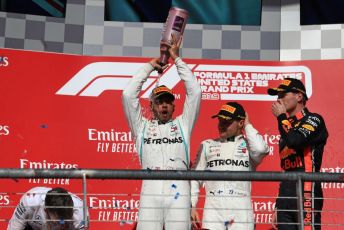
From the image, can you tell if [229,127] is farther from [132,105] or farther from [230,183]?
[132,105]

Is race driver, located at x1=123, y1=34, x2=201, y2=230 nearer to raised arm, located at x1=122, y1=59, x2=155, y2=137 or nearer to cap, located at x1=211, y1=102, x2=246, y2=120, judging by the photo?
raised arm, located at x1=122, y1=59, x2=155, y2=137

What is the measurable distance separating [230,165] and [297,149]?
1.73ft

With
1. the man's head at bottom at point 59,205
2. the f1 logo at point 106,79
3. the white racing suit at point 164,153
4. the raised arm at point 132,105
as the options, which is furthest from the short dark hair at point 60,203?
the f1 logo at point 106,79

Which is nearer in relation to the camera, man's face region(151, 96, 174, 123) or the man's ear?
man's face region(151, 96, 174, 123)

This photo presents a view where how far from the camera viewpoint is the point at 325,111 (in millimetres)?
6582

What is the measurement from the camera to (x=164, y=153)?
508 centimetres

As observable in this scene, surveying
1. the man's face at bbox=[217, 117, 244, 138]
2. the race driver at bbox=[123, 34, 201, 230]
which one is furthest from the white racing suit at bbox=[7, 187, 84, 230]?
the man's face at bbox=[217, 117, 244, 138]

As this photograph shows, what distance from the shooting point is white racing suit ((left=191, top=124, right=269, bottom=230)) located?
5.07 meters

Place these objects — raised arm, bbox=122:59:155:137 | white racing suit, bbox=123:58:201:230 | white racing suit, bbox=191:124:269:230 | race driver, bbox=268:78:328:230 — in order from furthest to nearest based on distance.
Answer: raised arm, bbox=122:59:155:137
white racing suit, bbox=191:124:269:230
white racing suit, bbox=123:58:201:230
race driver, bbox=268:78:328:230

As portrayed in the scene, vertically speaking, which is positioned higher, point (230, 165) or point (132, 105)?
point (132, 105)

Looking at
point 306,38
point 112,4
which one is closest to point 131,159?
point 112,4

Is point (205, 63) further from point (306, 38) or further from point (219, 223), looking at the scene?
point (219, 223)

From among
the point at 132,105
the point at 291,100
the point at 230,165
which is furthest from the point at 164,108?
the point at 291,100

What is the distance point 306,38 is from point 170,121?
2185mm
